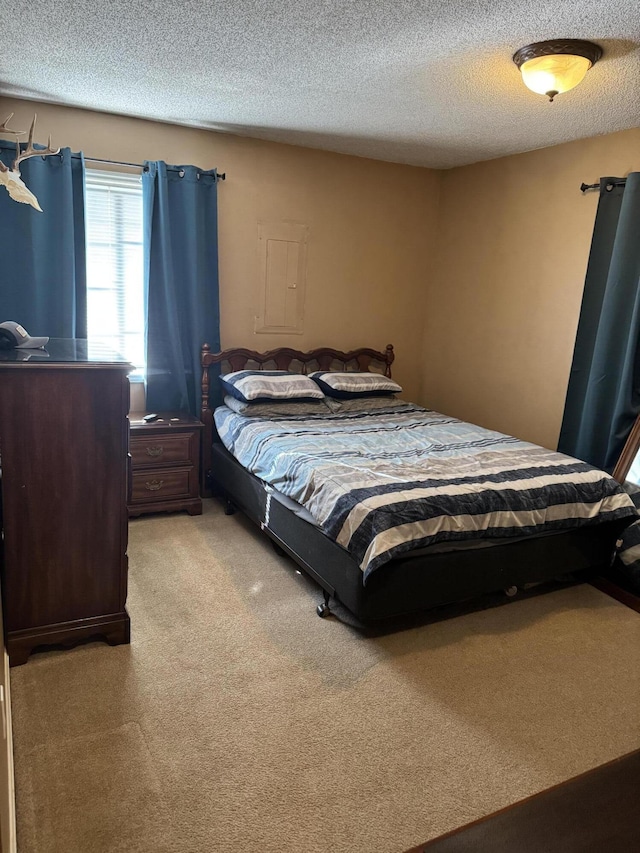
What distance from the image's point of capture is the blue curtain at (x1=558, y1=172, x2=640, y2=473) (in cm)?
337

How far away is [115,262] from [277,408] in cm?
139

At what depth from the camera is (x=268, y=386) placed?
12.6 ft

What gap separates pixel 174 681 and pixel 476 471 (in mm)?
1623

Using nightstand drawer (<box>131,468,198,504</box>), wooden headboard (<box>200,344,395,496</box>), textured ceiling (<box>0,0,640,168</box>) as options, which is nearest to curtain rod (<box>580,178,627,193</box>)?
textured ceiling (<box>0,0,640,168</box>)

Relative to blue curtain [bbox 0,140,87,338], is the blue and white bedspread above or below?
below

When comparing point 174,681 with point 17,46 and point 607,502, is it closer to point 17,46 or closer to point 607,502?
point 607,502

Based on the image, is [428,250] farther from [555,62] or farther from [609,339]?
[555,62]

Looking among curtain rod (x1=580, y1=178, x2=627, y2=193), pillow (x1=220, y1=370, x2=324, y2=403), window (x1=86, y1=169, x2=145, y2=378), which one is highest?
curtain rod (x1=580, y1=178, x2=627, y2=193)

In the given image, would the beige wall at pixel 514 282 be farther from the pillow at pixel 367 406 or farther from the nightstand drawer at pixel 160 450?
the nightstand drawer at pixel 160 450

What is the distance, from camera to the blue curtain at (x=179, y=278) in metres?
3.75

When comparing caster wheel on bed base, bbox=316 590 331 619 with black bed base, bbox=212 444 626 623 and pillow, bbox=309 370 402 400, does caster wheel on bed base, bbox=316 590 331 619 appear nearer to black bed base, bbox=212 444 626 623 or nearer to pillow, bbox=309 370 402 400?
black bed base, bbox=212 444 626 623

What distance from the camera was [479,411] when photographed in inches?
178

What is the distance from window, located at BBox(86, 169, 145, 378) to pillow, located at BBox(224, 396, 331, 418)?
735 mm

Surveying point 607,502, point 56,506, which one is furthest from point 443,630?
point 56,506
